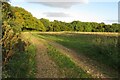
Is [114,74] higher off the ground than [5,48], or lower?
lower

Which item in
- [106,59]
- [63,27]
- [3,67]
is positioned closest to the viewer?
[3,67]

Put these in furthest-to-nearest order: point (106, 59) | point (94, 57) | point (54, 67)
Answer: point (94, 57), point (106, 59), point (54, 67)

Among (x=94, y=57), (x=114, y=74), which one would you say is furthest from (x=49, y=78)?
(x=94, y=57)

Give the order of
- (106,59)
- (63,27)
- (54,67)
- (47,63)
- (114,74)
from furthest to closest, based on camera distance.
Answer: (63,27) < (106,59) < (47,63) < (54,67) < (114,74)

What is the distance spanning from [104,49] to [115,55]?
9.14 feet

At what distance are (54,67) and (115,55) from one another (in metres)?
3.78

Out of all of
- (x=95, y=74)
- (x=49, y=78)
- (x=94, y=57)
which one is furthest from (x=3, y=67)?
(x=94, y=57)

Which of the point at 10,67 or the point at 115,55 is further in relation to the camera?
the point at 115,55

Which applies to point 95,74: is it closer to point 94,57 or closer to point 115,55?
point 115,55

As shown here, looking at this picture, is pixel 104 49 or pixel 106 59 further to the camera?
pixel 104 49

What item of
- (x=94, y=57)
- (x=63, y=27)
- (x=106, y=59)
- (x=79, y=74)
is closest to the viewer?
(x=79, y=74)

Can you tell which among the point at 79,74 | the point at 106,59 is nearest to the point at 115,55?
the point at 106,59

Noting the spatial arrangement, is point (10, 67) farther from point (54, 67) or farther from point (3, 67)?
point (54, 67)

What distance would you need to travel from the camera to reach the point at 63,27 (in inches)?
3932
